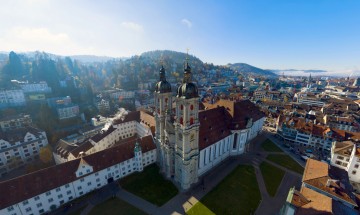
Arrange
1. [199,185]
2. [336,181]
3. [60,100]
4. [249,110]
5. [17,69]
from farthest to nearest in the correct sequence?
[17,69] → [60,100] → [249,110] → [199,185] → [336,181]

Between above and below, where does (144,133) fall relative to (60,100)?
below

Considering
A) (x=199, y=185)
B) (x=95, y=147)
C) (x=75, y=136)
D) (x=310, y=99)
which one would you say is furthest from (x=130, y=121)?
(x=310, y=99)

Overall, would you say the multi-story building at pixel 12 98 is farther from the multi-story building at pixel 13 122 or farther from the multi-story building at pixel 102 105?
the multi-story building at pixel 102 105

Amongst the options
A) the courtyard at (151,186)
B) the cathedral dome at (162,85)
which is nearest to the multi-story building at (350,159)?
the courtyard at (151,186)

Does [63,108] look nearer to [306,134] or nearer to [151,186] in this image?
[151,186]

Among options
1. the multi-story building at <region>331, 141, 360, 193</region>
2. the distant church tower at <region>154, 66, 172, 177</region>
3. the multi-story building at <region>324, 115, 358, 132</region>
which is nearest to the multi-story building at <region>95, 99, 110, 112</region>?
the distant church tower at <region>154, 66, 172, 177</region>

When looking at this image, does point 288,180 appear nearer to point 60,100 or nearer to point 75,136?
point 75,136

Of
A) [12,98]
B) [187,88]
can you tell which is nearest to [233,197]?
[187,88]
